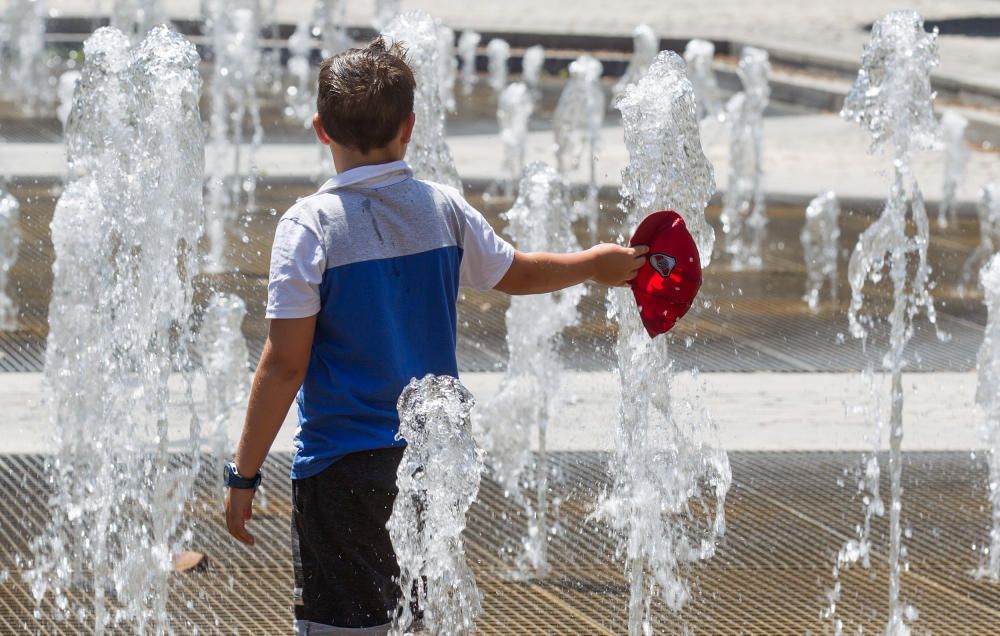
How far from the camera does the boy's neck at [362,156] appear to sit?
2.97 meters

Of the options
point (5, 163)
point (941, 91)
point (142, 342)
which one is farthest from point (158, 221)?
→ point (941, 91)

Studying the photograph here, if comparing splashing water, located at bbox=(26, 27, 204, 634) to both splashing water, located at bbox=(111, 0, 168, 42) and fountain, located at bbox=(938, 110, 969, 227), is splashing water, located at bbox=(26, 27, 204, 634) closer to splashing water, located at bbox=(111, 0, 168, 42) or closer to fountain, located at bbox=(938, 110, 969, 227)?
fountain, located at bbox=(938, 110, 969, 227)

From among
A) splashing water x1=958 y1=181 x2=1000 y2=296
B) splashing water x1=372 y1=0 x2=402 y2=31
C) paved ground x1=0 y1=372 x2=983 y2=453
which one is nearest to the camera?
paved ground x1=0 y1=372 x2=983 y2=453

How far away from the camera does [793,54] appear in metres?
16.8

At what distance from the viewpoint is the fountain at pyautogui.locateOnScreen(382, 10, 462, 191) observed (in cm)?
680

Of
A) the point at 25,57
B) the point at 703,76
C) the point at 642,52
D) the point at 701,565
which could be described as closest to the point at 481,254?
the point at 701,565

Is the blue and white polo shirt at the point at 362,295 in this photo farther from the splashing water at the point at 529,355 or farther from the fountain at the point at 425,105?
the fountain at the point at 425,105

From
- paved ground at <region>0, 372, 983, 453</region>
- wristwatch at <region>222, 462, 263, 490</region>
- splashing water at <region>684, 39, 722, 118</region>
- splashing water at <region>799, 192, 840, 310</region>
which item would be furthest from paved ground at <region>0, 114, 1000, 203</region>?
wristwatch at <region>222, 462, 263, 490</region>

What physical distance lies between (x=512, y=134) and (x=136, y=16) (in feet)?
20.7

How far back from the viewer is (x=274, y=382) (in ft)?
9.51

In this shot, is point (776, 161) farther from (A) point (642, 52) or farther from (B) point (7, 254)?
(B) point (7, 254)

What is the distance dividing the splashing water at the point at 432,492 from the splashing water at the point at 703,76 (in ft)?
39.4

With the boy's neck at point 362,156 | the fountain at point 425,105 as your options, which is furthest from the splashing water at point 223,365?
the boy's neck at point 362,156

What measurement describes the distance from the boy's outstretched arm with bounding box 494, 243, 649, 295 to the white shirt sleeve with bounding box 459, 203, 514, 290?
4 centimetres
